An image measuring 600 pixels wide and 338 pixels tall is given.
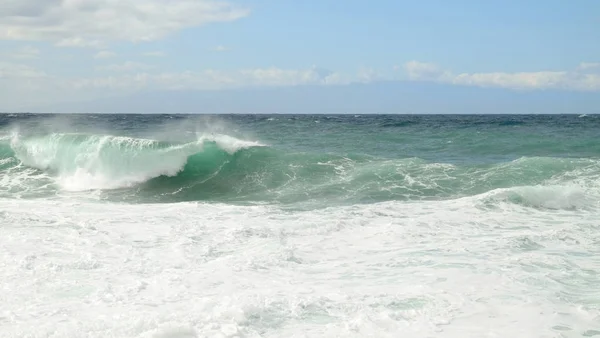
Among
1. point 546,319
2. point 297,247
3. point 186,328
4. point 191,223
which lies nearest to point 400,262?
point 297,247

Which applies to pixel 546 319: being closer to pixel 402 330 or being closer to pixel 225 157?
pixel 402 330

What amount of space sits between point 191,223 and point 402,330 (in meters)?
5.42

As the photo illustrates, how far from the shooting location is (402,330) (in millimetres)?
5188

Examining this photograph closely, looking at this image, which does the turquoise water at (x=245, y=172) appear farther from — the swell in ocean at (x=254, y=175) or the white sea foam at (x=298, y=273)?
the white sea foam at (x=298, y=273)

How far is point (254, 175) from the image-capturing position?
1659 cm

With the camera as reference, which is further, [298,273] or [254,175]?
[254,175]

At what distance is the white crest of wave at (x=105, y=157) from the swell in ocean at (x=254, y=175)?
29mm

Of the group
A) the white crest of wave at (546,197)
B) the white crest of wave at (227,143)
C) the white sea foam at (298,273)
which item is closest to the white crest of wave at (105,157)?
the white crest of wave at (227,143)

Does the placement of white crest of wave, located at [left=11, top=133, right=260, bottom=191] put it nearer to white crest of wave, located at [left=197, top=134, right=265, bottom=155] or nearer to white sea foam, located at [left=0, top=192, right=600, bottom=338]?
white crest of wave, located at [left=197, top=134, right=265, bottom=155]

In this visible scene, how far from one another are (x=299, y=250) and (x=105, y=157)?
10769 mm

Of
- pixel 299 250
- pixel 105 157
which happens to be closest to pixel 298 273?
pixel 299 250

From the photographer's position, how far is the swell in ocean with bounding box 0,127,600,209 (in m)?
13.2

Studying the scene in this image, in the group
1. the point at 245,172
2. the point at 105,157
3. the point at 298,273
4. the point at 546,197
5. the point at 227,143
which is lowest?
the point at 298,273

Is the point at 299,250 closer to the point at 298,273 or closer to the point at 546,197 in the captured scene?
the point at 298,273
